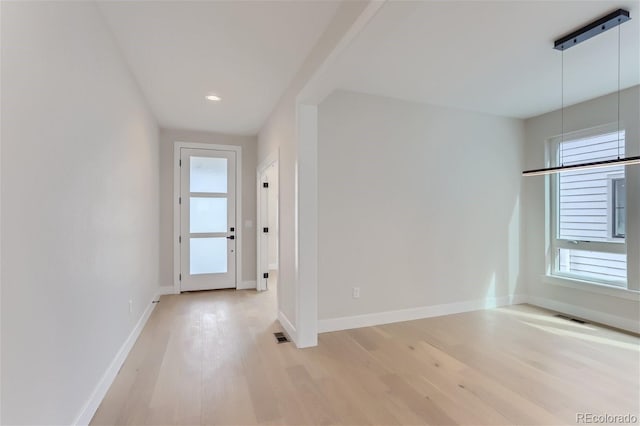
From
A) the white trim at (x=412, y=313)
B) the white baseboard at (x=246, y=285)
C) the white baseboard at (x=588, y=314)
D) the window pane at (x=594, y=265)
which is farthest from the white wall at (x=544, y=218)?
the white baseboard at (x=246, y=285)

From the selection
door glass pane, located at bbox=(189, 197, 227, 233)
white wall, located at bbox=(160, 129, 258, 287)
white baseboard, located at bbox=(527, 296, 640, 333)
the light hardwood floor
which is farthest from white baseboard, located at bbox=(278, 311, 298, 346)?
white baseboard, located at bbox=(527, 296, 640, 333)

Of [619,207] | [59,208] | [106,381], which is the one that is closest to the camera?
[59,208]

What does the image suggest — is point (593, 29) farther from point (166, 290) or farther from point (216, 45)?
point (166, 290)

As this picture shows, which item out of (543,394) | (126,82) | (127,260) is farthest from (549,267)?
(126,82)

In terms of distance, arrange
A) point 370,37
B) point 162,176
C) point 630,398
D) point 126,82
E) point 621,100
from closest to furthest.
Answer: point 370,37 → point 630,398 → point 126,82 → point 621,100 → point 162,176

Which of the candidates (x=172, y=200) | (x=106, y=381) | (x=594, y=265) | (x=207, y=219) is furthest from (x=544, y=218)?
(x=172, y=200)

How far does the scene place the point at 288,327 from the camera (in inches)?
130

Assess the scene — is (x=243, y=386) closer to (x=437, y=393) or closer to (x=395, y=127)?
(x=437, y=393)

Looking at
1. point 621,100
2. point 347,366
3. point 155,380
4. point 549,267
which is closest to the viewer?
point 155,380

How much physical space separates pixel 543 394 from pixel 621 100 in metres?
3.46

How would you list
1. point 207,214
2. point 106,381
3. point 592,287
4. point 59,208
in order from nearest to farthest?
point 59,208, point 106,381, point 592,287, point 207,214

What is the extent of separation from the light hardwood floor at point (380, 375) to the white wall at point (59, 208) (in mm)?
522

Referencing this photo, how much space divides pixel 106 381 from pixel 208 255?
9.99 feet

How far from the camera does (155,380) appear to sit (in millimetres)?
2361
